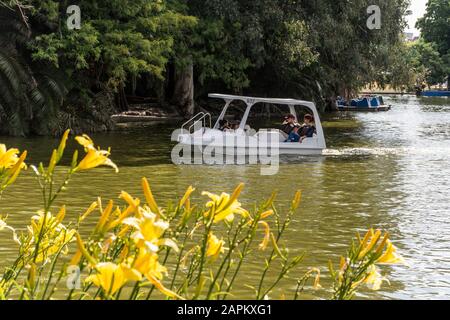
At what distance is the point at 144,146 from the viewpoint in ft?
87.1

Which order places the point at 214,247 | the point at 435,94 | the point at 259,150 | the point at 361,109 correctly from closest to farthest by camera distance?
the point at 214,247 < the point at 259,150 < the point at 361,109 < the point at 435,94

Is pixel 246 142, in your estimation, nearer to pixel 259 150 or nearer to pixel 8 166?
pixel 259 150

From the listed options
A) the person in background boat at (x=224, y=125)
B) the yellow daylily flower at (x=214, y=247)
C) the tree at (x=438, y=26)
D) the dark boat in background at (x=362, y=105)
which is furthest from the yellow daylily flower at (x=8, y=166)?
the tree at (x=438, y=26)

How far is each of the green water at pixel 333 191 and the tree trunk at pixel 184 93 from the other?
9.69m

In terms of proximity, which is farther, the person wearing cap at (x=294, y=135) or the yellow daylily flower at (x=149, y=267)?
the person wearing cap at (x=294, y=135)

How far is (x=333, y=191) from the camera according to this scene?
17.1 metres

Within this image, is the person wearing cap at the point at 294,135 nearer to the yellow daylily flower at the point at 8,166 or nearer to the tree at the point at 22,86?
the tree at the point at 22,86

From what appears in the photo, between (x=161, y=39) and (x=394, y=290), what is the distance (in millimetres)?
24763

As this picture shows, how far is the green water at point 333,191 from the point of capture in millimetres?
10281

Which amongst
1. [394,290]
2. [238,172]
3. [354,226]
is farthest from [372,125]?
[394,290]

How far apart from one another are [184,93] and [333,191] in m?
24.1

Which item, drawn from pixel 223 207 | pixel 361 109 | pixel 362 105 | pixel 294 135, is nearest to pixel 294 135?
pixel 294 135

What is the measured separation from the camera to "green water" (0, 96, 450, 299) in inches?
405

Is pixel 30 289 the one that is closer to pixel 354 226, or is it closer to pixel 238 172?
pixel 354 226
